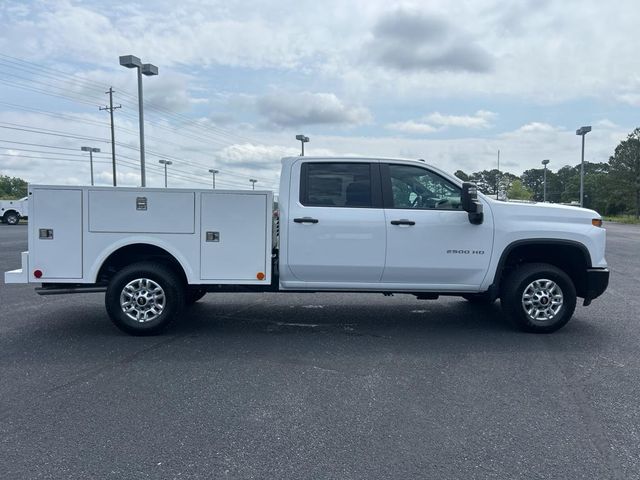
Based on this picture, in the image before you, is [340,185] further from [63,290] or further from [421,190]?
[63,290]

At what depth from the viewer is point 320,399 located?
4.54 metres

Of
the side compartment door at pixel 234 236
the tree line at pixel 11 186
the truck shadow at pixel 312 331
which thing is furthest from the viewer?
the tree line at pixel 11 186

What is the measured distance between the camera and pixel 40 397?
4551 millimetres

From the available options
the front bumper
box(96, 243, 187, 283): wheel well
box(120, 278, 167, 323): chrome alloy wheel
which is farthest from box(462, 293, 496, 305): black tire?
box(120, 278, 167, 323): chrome alloy wheel

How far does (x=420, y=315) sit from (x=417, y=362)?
7.75ft

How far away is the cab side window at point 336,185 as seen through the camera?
654cm

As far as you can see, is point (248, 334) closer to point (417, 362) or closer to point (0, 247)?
point (417, 362)

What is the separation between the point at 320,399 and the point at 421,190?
3.06 m

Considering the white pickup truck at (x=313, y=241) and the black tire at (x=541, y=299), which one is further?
the black tire at (x=541, y=299)

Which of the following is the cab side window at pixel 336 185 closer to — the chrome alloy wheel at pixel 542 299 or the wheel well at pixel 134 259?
the wheel well at pixel 134 259

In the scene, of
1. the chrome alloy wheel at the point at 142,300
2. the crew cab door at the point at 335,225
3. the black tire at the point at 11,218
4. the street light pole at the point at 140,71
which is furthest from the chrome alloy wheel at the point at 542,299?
the black tire at the point at 11,218

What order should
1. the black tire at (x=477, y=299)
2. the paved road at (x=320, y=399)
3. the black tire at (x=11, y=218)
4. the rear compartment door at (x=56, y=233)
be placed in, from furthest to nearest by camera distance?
1. the black tire at (x=11, y=218)
2. the black tire at (x=477, y=299)
3. the rear compartment door at (x=56, y=233)
4. the paved road at (x=320, y=399)

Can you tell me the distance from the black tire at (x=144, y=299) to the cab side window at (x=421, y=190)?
2818mm

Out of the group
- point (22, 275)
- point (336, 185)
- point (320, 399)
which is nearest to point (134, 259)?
point (22, 275)
